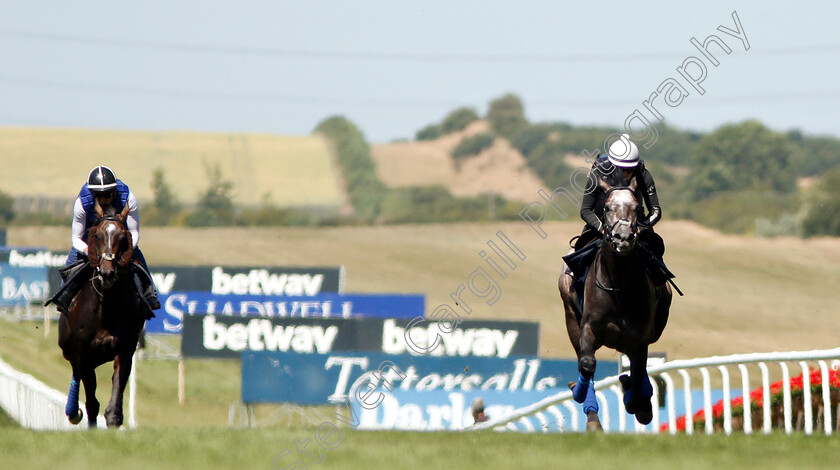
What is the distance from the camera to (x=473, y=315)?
134ft

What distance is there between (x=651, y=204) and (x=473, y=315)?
31056 mm

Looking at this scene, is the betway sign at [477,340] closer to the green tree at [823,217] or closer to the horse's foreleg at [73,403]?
the horse's foreleg at [73,403]

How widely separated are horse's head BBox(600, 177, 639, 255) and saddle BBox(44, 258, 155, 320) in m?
4.45

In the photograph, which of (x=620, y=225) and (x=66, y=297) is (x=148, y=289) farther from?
(x=620, y=225)

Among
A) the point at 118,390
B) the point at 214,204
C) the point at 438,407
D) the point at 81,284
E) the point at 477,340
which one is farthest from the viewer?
the point at 214,204

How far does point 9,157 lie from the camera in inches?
2635

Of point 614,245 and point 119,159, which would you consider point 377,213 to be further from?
point 614,245

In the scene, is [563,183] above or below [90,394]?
above

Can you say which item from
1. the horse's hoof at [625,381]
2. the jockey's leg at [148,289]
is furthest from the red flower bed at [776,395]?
the jockey's leg at [148,289]

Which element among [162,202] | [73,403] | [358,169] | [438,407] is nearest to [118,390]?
[73,403]

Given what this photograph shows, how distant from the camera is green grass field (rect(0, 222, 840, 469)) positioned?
7855mm

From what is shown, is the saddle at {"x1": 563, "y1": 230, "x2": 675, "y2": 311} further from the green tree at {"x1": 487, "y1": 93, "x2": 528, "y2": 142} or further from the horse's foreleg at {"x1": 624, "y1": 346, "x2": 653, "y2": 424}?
the green tree at {"x1": 487, "y1": 93, "x2": 528, "y2": 142}

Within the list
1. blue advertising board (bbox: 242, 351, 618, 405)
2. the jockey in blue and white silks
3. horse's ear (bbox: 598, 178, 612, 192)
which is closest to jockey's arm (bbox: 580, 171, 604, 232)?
horse's ear (bbox: 598, 178, 612, 192)

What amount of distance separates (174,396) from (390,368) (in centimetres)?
793
